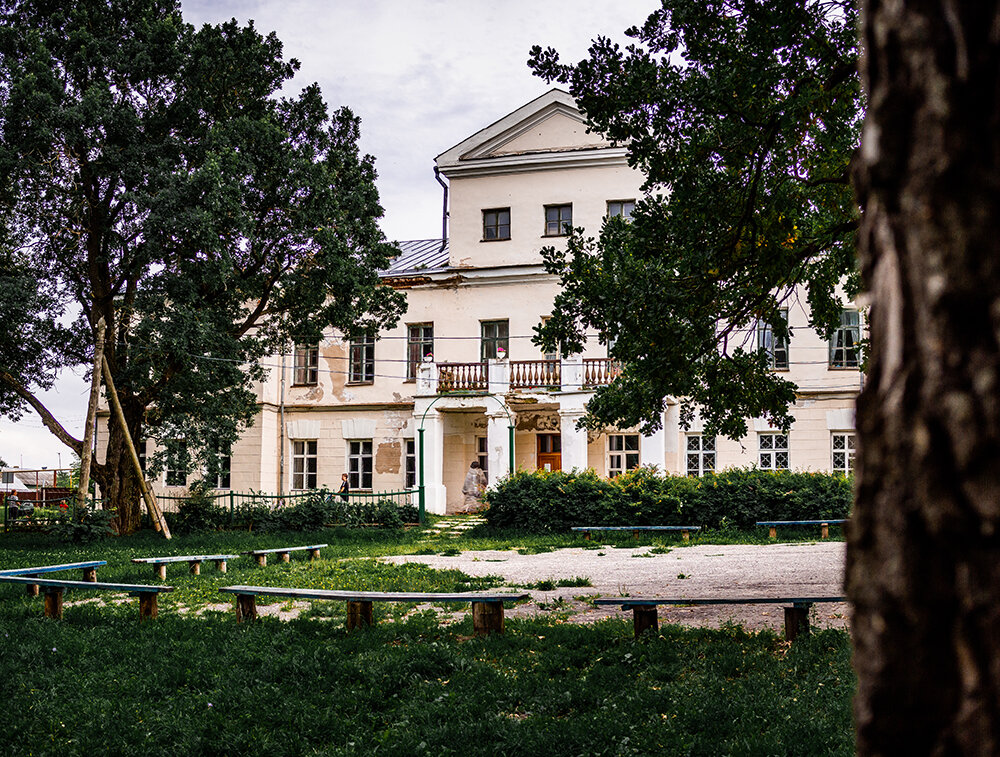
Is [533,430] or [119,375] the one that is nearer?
[119,375]

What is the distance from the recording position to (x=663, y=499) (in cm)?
2105

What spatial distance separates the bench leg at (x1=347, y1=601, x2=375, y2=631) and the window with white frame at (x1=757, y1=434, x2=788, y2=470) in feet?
74.4

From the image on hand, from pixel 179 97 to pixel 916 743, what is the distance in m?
22.8

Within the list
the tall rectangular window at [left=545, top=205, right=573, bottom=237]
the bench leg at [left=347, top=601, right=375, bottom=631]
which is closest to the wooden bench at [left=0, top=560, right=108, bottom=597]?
the bench leg at [left=347, top=601, right=375, bottom=631]

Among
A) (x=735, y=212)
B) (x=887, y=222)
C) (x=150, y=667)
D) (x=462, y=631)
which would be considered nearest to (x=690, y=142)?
(x=735, y=212)

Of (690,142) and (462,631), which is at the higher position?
(690,142)

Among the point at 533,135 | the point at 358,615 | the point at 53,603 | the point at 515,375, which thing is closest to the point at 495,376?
the point at 515,375

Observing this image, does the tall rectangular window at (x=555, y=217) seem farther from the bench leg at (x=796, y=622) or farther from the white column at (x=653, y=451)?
the bench leg at (x=796, y=622)

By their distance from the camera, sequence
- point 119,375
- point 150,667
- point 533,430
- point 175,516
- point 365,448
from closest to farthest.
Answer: point 150,667, point 119,375, point 175,516, point 533,430, point 365,448

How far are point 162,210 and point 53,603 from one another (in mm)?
12189

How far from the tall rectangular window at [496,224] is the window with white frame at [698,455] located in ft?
30.1

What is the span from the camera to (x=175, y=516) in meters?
23.3

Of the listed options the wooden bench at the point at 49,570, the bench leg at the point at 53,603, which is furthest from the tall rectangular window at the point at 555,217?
the bench leg at the point at 53,603

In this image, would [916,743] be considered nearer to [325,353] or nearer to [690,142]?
[690,142]
